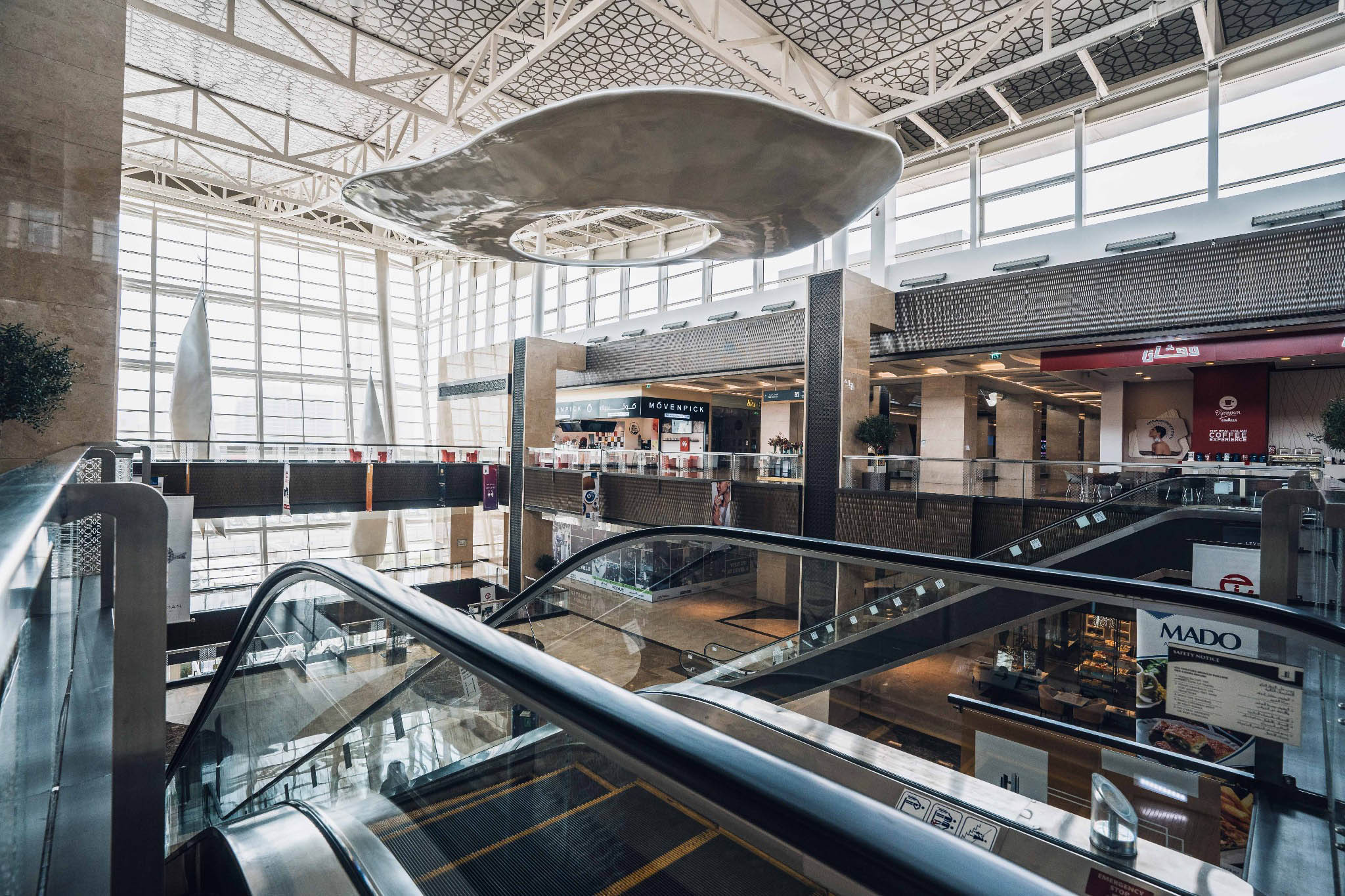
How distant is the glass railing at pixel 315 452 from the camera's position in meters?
14.7

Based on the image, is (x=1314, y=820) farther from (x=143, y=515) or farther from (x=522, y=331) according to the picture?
(x=522, y=331)

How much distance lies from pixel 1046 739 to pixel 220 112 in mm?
22774

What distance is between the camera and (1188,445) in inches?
552

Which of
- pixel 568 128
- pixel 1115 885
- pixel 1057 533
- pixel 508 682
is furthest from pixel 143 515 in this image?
pixel 1057 533

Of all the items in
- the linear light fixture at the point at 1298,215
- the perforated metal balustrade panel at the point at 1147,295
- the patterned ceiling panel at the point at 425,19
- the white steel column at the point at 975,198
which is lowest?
the perforated metal balustrade panel at the point at 1147,295

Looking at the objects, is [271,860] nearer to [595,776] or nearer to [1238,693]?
[595,776]

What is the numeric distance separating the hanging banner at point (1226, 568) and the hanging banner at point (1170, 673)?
13.7ft

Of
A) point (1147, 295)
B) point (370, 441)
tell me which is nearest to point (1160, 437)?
point (1147, 295)

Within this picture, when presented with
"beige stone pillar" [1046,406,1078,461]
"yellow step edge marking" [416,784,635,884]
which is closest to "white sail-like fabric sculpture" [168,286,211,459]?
"yellow step edge marking" [416,784,635,884]

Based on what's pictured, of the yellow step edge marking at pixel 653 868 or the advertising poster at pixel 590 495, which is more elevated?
the yellow step edge marking at pixel 653 868

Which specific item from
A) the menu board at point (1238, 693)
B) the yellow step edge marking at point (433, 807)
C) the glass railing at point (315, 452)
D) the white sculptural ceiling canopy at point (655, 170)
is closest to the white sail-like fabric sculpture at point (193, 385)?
the glass railing at point (315, 452)

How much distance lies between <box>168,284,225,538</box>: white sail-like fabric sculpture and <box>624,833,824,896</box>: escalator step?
15.3 metres

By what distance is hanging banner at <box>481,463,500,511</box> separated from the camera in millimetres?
19297

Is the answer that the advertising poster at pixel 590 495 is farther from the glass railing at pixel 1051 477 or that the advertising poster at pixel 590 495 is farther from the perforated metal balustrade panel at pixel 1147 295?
the perforated metal balustrade panel at pixel 1147 295
